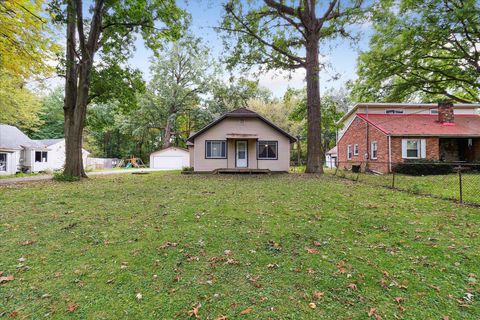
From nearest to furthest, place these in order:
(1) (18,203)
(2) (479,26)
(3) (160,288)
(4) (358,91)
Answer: (3) (160,288)
(1) (18,203)
(2) (479,26)
(4) (358,91)

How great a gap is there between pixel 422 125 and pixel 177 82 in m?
29.2

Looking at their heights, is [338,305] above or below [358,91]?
below

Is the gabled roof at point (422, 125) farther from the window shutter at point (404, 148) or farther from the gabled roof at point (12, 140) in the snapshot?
the gabled roof at point (12, 140)

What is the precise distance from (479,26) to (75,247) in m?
23.4

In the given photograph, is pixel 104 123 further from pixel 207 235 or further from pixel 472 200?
pixel 472 200

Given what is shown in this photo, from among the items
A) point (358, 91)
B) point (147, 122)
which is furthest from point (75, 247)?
point (147, 122)

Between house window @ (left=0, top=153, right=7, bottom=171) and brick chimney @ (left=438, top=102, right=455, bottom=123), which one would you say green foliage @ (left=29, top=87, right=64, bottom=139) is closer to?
house window @ (left=0, top=153, right=7, bottom=171)

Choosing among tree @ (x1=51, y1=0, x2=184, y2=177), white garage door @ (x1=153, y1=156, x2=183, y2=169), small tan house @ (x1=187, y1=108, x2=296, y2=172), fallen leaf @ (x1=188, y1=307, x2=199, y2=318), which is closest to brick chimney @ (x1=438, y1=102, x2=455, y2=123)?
small tan house @ (x1=187, y1=108, x2=296, y2=172)

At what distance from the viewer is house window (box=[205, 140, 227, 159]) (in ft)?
59.0

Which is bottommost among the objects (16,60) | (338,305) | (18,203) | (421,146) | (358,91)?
(338,305)

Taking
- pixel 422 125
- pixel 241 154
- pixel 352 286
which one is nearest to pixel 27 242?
pixel 352 286

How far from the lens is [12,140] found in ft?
75.5

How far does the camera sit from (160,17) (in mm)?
13969

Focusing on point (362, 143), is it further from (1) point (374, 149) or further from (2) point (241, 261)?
(2) point (241, 261)
